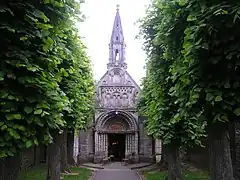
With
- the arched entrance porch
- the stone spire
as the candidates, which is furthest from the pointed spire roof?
the arched entrance porch

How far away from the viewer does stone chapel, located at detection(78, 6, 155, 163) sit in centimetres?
3328

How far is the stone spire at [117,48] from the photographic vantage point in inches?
1426

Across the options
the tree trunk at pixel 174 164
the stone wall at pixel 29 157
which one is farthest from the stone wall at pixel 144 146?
the tree trunk at pixel 174 164

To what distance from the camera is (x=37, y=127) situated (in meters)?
6.07

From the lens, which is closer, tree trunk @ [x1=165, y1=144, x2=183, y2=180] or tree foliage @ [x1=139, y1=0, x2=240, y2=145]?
tree foliage @ [x1=139, y1=0, x2=240, y2=145]

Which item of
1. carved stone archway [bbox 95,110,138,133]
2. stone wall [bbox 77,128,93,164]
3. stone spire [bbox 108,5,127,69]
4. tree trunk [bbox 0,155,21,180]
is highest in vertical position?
stone spire [bbox 108,5,127,69]

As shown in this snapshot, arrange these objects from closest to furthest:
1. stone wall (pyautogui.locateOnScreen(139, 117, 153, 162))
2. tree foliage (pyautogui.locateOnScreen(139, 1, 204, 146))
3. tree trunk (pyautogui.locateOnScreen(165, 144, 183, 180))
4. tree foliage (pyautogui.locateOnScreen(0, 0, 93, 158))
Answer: tree foliage (pyautogui.locateOnScreen(0, 0, 93, 158)) < tree foliage (pyautogui.locateOnScreen(139, 1, 204, 146)) < tree trunk (pyautogui.locateOnScreen(165, 144, 183, 180)) < stone wall (pyautogui.locateOnScreen(139, 117, 153, 162))

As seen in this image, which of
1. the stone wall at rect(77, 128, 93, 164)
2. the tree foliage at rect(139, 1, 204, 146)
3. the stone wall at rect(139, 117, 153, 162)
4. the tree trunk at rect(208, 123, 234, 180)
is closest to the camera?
the tree trunk at rect(208, 123, 234, 180)

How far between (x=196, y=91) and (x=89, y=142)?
28.0 m

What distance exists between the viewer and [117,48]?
37.4 m

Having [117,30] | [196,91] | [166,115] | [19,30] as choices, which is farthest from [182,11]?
[117,30]

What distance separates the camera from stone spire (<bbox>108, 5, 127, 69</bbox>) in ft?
119

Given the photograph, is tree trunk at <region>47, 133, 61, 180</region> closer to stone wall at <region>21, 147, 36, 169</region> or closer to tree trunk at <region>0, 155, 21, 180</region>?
tree trunk at <region>0, 155, 21, 180</region>

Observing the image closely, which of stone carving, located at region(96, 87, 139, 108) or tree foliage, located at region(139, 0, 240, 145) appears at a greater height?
stone carving, located at region(96, 87, 139, 108)
